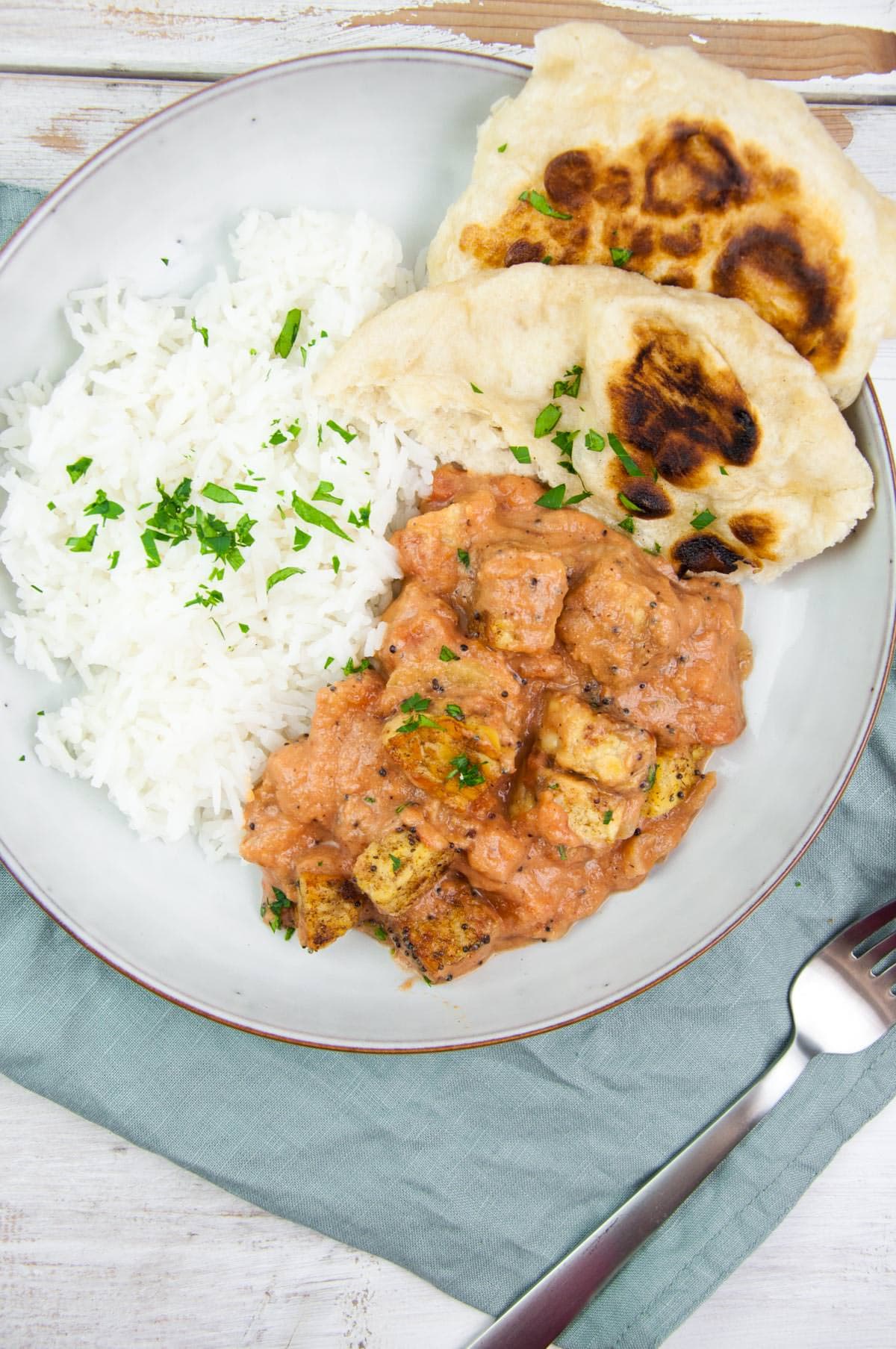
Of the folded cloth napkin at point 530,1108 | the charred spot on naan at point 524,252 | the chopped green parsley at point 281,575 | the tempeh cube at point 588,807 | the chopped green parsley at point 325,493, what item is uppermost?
the charred spot on naan at point 524,252

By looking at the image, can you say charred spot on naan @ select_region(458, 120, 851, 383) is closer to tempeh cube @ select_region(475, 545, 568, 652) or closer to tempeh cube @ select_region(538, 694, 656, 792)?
tempeh cube @ select_region(475, 545, 568, 652)

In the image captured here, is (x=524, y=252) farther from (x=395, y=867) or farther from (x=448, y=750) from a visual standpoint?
(x=395, y=867)

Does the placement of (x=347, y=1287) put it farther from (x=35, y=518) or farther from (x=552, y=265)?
(x=552, y=265)

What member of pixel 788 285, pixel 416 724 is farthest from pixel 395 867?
pixel 788 285

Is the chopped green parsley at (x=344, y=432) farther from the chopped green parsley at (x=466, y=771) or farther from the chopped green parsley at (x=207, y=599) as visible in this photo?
the chopped green parsley at (x=466, y=771)

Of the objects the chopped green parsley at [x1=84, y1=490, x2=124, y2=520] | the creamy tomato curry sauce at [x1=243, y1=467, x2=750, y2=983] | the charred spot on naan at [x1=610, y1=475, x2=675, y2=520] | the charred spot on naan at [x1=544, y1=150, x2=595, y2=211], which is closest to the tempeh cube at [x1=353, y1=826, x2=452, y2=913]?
the creamy tomato curry sauce at [x1=243, y1=467, x2=750, y2=983]

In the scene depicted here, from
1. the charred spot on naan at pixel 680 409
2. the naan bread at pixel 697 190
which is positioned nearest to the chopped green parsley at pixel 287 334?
the naan bread at pixel 697 190
